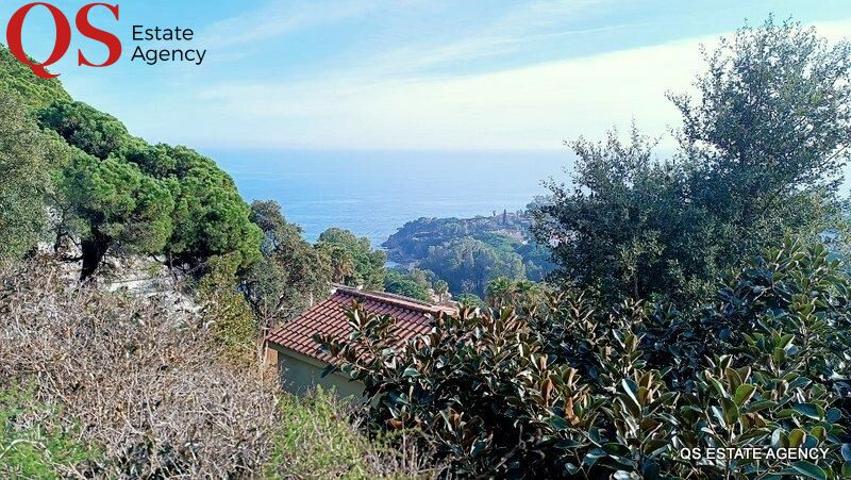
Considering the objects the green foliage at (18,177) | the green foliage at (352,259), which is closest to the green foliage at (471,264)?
the green foliage at (352,259)

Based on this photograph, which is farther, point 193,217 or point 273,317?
point 273,317

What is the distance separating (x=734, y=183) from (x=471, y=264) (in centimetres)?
3526

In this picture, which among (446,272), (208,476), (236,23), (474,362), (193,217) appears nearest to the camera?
(208,476)

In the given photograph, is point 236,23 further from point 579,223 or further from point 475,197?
point 475,197

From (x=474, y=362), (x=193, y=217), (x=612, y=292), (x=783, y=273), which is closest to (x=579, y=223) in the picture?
(x=612, y=292)

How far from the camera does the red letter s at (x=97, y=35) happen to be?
7.84 meters

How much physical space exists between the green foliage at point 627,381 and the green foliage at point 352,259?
627 inches

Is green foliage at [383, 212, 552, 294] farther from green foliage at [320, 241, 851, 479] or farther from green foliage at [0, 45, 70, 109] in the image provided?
green foliage at [320, 241, 851, 479]

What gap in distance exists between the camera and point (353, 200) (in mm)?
55281

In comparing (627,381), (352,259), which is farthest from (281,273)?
(627,381)

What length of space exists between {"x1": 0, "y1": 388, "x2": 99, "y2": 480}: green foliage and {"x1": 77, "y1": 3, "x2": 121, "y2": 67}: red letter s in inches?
221

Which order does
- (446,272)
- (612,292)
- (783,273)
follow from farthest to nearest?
1. (446,272)
2. (612,292)
3. (783,273)

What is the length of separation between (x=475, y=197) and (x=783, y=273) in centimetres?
5165

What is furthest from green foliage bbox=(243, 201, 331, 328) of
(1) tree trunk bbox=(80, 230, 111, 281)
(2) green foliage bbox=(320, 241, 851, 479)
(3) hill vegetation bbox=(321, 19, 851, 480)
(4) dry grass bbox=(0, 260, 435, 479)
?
(2) green foliage bbox=(320, 241, 851, 479)
